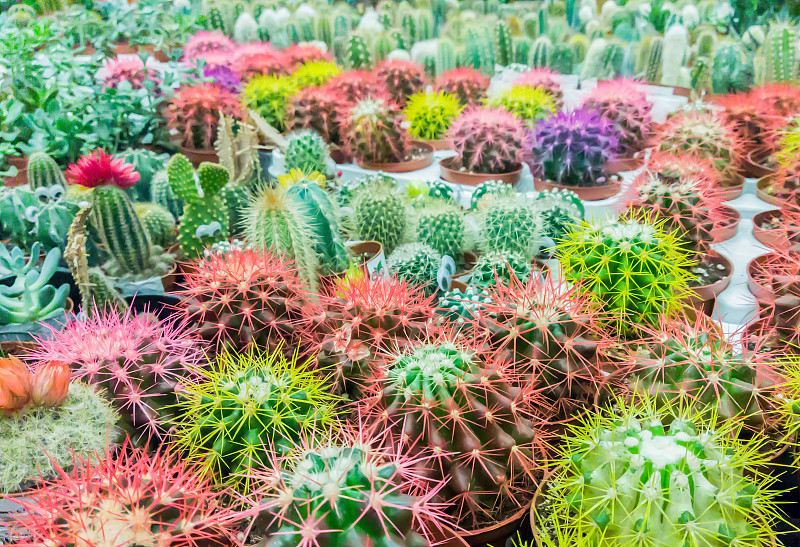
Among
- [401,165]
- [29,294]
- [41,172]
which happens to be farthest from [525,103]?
[29,294]

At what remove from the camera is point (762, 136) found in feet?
9.96

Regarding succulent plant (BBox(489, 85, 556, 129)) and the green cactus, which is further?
succulent plant (BBox(489, 85, 556, 129))

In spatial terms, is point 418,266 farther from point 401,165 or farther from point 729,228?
point 401,165

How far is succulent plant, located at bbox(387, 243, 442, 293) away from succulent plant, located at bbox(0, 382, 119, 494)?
93cm

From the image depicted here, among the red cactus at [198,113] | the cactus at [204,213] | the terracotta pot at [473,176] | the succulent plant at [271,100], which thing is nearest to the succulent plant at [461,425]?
the cactus at [204,213]

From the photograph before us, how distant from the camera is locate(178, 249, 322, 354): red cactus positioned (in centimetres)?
143

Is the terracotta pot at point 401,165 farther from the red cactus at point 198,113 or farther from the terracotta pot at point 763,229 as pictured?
the terracotta pot at point 763,229

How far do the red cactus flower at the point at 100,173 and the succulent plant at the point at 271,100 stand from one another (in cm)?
181

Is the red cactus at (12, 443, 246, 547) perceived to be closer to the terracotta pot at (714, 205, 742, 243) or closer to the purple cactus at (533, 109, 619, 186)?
the terracotta pot at (714, 205, 742, 243)

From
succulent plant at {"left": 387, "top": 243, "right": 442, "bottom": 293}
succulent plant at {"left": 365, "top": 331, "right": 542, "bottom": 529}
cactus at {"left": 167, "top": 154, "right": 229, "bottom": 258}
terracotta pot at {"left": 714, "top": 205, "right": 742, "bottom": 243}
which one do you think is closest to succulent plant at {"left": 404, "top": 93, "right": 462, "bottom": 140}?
cactus at {"left": 167, "top": 154, "right": 229, "bottom": 258}

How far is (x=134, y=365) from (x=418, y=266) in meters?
0.89

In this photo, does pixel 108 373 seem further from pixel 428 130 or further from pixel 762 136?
pixel 762 136

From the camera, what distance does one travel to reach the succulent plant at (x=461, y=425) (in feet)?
3.48

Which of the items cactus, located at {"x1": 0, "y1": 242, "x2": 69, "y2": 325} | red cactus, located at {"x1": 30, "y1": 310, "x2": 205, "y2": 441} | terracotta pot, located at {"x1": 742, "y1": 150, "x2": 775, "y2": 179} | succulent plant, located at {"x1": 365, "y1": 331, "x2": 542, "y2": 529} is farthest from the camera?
terracotta pot, located at {"x1": 742, "y1": 150, "x2": 775, "y2": 179}
